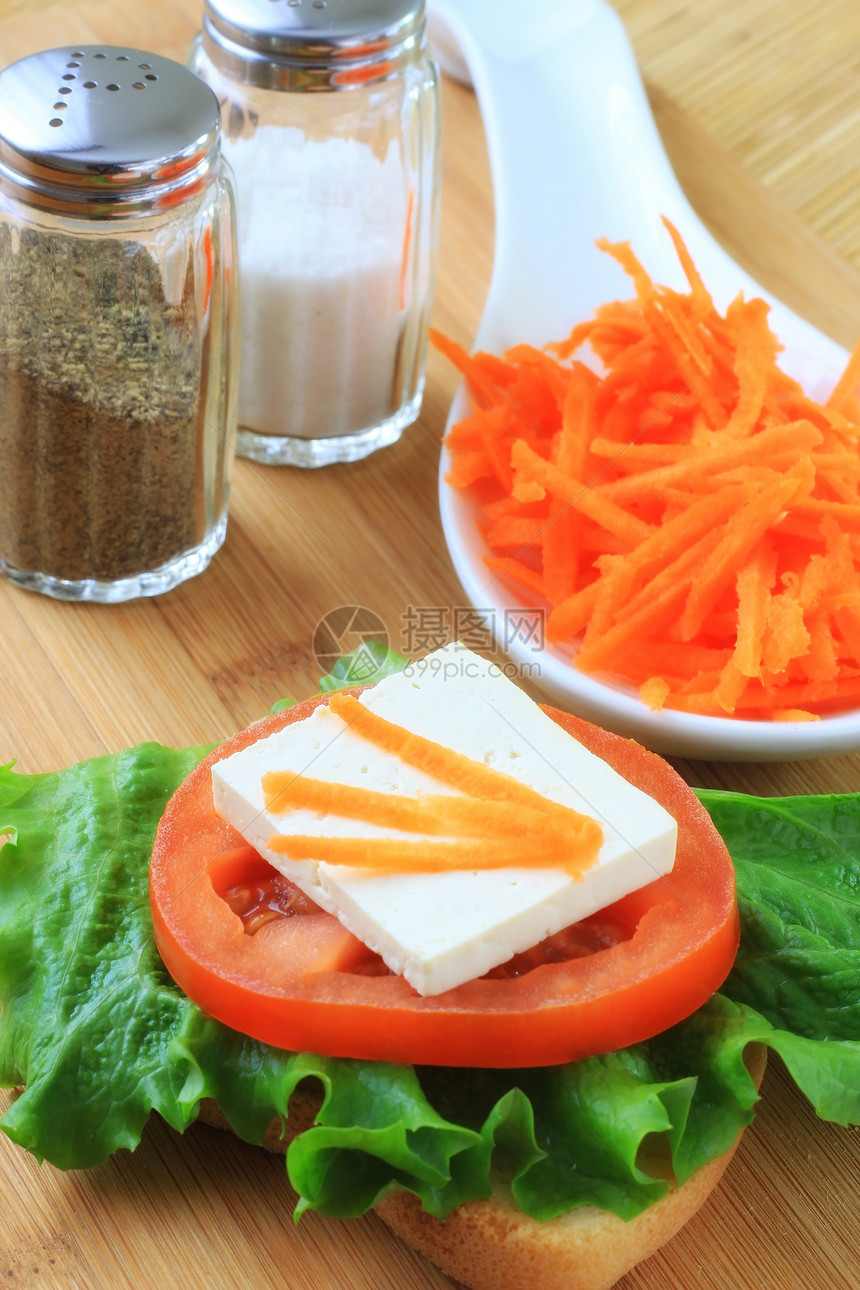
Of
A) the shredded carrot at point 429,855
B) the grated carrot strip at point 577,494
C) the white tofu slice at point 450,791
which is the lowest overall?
the grated carrot strip at point 577,494

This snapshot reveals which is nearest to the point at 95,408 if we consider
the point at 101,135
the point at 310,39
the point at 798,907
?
the point at 101,135

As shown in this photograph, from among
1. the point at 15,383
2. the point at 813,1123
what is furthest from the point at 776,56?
the point at 813,1123

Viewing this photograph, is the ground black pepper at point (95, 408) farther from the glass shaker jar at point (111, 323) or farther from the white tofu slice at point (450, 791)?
the white tofu slice at point (450, 791)

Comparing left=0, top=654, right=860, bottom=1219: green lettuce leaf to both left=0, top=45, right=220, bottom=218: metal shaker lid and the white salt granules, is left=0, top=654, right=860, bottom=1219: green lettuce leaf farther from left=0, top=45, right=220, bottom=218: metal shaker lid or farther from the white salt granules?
the white salt granules

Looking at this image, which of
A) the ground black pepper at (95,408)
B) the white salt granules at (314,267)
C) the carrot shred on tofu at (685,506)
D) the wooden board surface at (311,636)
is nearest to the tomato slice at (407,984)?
the wooden board surface at (311,636)

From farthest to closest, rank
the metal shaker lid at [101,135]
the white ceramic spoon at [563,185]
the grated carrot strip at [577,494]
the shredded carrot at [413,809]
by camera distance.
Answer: the white ceramic spoon at [563,185]
the grated carrot strip at [577,494]
the metal shaker lid at [101,135]
the shredded carrot at [413,809]
